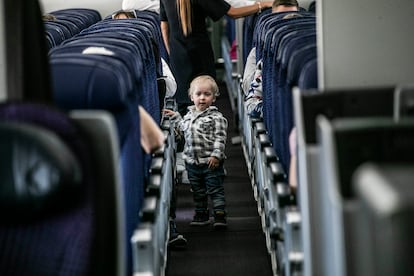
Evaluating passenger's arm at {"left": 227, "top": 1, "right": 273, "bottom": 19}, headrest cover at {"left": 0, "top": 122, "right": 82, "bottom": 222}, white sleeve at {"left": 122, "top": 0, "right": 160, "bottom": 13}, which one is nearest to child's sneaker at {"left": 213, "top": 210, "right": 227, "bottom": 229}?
passenger's arm at {"left": 227, "top": 1, "right": 273, "bottom": 19}

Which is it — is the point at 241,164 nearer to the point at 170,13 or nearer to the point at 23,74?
the point at 170,13

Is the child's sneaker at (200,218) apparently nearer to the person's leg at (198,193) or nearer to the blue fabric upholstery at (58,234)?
the person's leg at (198,193)

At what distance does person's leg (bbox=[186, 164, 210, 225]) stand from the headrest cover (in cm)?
366

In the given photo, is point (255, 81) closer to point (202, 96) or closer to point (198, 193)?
point (202, 96)

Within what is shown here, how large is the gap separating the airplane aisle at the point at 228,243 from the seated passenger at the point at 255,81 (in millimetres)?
664

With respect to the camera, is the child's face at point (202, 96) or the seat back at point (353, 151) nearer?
the seat back at point (353, 151)

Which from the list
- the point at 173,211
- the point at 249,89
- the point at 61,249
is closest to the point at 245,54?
the point at 249,89

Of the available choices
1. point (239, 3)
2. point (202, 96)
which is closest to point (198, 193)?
point (202, 96)

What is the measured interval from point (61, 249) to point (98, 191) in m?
0.17

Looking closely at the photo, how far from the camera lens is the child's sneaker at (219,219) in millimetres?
6277

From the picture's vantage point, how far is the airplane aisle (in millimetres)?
5566

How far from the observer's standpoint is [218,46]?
13.7m

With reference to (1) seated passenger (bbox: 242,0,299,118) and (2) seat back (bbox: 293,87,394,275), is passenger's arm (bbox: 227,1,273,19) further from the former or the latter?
(2) seat back (bbox: 293,87,394,275)

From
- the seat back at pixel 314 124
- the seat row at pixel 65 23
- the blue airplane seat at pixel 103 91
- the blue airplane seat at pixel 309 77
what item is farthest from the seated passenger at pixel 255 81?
the seat back at pixel 314 124
